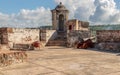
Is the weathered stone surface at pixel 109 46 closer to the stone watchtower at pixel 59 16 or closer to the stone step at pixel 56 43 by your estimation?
the stone step at pixel 56 43

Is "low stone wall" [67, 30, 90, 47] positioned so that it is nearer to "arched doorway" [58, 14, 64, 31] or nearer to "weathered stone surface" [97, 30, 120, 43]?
"weathered stone surface" [97, 30, 120, 43]

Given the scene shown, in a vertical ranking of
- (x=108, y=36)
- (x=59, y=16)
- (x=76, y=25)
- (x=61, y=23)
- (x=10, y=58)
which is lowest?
(x=10, y=58)

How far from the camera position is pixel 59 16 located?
2184 centimetres

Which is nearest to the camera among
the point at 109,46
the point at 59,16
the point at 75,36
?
the point at 109,46

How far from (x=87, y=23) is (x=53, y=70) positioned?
16.4 m

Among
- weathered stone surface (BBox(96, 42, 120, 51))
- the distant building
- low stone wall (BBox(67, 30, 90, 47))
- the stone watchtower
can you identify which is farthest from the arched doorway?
weathered stone surface (BBox(96, 42, 120, 51))

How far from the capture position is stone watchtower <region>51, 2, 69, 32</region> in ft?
70.2

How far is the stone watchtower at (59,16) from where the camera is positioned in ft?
70.2

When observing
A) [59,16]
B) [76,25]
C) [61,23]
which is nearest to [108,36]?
[76,25]

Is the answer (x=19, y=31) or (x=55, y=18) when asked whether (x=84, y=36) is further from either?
(x=55, y=18)

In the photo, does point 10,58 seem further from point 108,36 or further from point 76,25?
point 76,25

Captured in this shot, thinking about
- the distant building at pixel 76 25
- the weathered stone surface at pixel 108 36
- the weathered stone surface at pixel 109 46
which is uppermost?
the distant building at pixel 76 25

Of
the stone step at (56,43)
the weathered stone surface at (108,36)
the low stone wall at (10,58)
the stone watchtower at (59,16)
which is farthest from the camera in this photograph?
the stone watchtower at (59,16)

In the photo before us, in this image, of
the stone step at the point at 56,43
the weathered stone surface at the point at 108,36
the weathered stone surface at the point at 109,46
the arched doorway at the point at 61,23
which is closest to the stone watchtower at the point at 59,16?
the arched doorway at the point at 61,23
